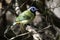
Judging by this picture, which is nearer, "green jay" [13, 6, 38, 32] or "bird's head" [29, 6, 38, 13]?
"green jay" [13, 6, 38, 32]

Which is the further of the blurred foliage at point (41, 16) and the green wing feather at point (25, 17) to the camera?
the blurred foliage at point (41, 16)

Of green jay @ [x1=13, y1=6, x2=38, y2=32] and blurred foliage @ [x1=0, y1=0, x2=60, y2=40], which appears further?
blurred foliage @ [x1=0, y1=0, x2=60, y2=40]

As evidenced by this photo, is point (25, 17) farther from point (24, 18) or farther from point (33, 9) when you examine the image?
point (33, 9)

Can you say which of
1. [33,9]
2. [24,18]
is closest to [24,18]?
[24,18]

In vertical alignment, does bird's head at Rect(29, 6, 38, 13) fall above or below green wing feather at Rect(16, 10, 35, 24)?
above

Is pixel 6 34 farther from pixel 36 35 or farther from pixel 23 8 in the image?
pixel 36 35

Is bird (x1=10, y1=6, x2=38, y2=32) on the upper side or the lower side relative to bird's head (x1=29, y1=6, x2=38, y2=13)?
lower

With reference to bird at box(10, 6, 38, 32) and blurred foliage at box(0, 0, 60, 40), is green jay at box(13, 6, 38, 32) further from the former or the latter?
blurred foliage at box(0, 0, 60, 40)

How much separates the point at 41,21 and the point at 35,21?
0.43ft

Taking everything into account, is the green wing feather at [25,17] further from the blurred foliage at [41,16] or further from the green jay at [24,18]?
the blurred foliage at [41,16]

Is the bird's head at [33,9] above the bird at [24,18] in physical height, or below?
above

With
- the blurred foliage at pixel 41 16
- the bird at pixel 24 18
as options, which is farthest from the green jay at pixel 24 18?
the blurred foliage at pixel 41 16

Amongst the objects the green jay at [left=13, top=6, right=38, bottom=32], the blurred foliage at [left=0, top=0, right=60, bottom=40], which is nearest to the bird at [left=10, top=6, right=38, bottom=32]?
the green jay at [left=13, top=6, right=38, bottom=32]

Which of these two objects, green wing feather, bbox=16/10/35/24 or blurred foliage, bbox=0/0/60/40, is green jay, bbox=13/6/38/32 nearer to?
green wing feather, bbox=16/10/35/24
